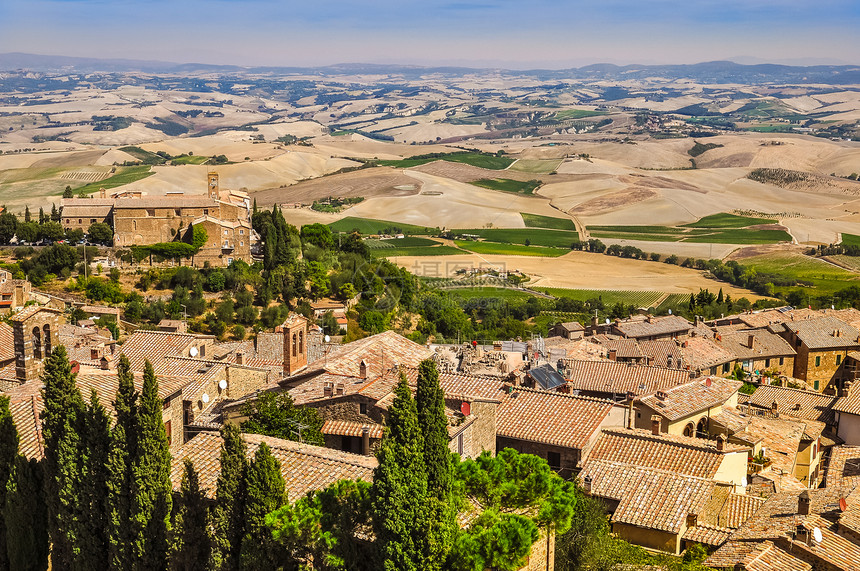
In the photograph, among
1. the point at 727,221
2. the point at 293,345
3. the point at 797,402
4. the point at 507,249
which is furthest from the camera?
the point at 727,221

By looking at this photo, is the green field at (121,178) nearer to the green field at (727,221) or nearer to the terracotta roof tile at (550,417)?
the green field at (727,221)

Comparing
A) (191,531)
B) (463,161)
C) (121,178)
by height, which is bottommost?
(121,178)

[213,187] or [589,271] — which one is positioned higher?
[213,187]

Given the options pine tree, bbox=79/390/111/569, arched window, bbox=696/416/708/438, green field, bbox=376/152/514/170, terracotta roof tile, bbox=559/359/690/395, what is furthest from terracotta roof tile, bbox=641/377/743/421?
green field, bbox=376/152/514/170

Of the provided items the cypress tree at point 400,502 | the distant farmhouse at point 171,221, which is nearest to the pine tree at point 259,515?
the cypress tree at point 400,502

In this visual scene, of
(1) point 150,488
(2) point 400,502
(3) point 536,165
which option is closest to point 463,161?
(3) point 536,165

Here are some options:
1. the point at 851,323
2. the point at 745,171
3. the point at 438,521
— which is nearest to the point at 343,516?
the point at 438,521

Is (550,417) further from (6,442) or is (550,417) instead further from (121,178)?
(121,178)
